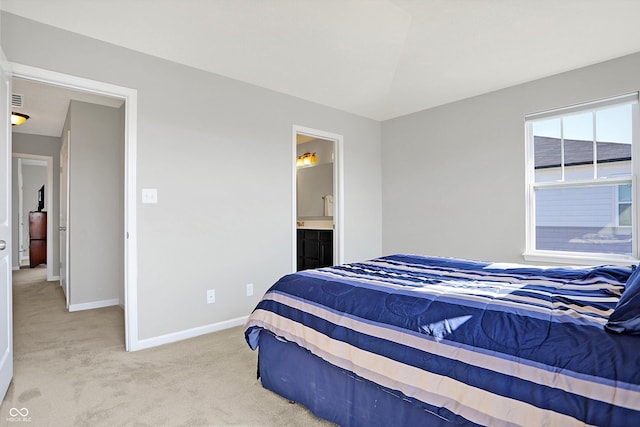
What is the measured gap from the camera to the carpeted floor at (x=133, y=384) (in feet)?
5.99

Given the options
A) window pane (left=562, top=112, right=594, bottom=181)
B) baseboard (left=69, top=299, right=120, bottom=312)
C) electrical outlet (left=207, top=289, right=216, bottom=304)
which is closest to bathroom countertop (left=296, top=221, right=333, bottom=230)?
electrical outlet (left=207, top=289, right=216, bottom=304)

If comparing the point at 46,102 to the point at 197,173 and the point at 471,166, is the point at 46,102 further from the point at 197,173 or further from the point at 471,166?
the point at 471,166

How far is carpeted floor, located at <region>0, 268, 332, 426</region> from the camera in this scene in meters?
1.83

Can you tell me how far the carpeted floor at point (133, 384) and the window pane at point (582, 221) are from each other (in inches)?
121

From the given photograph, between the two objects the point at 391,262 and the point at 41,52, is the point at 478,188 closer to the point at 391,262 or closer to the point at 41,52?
the point at 391,262

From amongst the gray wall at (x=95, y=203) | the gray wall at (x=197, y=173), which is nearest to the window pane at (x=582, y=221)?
the gray wall at (x=197, y=173)

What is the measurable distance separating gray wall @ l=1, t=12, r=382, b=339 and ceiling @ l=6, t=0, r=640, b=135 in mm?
151

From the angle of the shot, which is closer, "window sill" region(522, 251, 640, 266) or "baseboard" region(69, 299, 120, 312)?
"window sill" region(522, 251, 640, 266)

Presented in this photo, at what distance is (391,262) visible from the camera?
2.48m

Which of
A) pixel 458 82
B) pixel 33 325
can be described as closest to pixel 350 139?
pixel 458 82

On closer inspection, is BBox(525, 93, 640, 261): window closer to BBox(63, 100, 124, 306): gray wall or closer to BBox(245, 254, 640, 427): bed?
BBox(245, 254, 640, 427): bed

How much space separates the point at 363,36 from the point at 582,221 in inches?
109

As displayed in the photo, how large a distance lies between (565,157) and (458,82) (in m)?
1.32

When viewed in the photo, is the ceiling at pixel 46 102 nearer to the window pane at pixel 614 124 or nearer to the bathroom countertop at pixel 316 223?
the bathroom countertop at pixel 316 223
